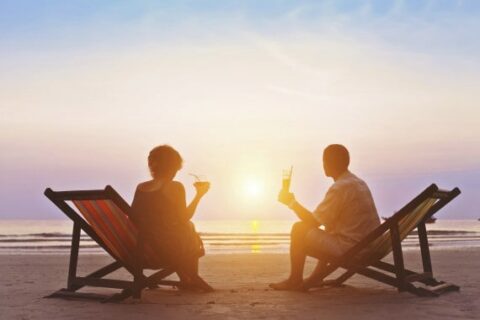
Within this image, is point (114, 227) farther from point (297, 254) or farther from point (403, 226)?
point (403, 226)

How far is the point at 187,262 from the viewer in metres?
6.57

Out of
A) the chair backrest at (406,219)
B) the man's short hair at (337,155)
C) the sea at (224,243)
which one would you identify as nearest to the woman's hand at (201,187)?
the man's short hair at (337,155)

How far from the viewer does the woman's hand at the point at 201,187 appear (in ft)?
21.2

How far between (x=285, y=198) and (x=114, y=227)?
1719 mm

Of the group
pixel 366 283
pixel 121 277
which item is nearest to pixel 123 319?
pixel 366 283

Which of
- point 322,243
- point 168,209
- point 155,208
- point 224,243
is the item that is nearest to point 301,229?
point 322,243

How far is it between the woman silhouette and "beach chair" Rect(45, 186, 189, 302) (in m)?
0.18

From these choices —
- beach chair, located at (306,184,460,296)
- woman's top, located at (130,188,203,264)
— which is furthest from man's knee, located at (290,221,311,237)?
woman's top, located at (130,188,203,264)

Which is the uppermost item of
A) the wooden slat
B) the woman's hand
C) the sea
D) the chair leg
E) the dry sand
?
the woman's hand

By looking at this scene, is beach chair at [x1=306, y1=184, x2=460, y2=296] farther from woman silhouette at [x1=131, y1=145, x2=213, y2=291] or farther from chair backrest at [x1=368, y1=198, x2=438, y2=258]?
woman silhouette at [x1=131, y1=145, x2=213, y2=291]

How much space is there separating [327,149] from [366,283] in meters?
2.39

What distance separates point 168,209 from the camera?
20.9 ft

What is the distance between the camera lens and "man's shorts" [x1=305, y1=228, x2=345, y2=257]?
628 centimetres

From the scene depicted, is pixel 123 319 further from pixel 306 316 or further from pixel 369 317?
pixel 369 317
